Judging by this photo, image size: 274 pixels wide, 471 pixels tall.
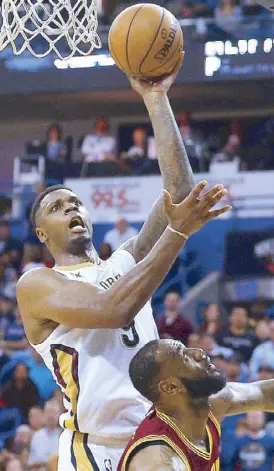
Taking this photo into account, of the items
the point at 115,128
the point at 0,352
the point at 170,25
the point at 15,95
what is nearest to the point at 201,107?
the point at 115,128

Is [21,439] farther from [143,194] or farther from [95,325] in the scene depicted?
[95,325]

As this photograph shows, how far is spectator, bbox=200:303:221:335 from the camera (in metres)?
8.72

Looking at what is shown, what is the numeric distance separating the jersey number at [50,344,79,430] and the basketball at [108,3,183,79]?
1.07 meters

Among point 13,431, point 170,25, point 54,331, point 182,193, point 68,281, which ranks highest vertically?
point 170,25

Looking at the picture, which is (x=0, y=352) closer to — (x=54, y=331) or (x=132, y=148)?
(x=132, y=148)

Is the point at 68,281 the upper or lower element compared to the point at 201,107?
upper

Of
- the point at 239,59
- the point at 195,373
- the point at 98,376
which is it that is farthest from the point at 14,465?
the point at 239,59

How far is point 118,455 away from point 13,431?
5.26 m

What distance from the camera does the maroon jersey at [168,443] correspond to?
3.21 m

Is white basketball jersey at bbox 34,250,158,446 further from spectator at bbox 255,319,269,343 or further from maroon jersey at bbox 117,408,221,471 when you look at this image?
spectator at bbox 255,319,269,343

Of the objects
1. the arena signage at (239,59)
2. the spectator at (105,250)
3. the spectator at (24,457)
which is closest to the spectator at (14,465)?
the spectator at (24,457)

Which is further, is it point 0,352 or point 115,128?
point 115,128

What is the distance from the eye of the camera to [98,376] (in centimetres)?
351

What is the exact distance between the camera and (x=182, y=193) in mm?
3457
